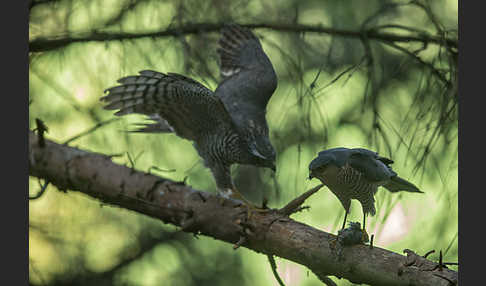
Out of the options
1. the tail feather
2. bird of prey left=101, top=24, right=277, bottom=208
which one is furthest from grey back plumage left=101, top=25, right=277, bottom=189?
the tail feather

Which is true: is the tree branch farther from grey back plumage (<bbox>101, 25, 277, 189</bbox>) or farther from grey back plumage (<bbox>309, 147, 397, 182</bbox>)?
grey back plumage (<bbox>309, 147, 397, 182</bbox>)

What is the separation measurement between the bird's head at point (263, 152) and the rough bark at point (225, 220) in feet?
0.34

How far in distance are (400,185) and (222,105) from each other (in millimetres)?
397

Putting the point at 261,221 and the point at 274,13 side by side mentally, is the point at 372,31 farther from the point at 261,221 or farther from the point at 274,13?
the point at 261,221

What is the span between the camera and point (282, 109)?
1020mm

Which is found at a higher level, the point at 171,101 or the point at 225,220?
the point at 171,101

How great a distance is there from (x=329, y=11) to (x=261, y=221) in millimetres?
549

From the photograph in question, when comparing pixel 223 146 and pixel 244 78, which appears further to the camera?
pixel 244 78

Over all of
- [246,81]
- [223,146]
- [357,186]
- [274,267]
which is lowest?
[274,267]

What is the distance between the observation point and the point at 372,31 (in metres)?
0.93

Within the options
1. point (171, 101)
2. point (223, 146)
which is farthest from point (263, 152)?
point (171, 101)

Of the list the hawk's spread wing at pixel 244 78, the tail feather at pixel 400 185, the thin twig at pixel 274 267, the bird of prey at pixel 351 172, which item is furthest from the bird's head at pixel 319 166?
the hawk's spread wing at pixel 244 78

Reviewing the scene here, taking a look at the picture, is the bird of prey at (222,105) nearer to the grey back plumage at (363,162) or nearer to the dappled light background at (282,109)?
the dappled light background at (282,109)

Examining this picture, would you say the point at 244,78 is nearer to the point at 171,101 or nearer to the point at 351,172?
the point at 171,101
